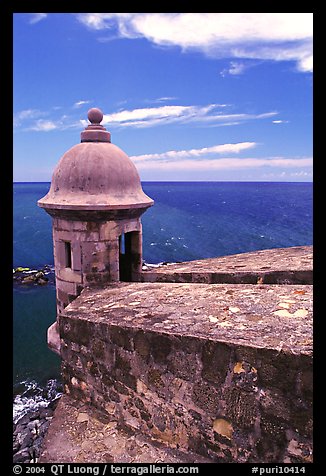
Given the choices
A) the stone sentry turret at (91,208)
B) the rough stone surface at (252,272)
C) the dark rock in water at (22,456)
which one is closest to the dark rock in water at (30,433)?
the dark rock in water at (22,456)

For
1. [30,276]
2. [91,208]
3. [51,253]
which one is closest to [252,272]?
[91,208]

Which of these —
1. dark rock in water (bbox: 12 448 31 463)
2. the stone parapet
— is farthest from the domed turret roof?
dark rock in water (bbox: 12 448 31 463)

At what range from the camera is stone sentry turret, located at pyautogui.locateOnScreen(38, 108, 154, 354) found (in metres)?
5.94

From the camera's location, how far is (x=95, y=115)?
6559 mm

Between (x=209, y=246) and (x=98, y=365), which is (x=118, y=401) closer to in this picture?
(x=98, y=365)

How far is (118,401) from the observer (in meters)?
4.06

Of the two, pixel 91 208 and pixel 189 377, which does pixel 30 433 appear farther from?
pixel 189 377

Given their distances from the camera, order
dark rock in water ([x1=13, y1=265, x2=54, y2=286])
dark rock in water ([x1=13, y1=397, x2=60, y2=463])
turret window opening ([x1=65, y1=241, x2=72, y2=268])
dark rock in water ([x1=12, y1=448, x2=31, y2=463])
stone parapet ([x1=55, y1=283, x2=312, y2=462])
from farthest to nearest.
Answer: dark rock in water ([x1=13, y1=265, x2=54, y2=286]) < dark rock in water ([x1=13, y1=397, x2=60, y2=463]) < dark rock in water ([x1=12, y1=448, x2=31, y2=463]) < turret window opening ([x1=65, y1=241, x2=72, y2=268]) < stone parapet ([x1=55, y1=283, x2=312, y2=462])

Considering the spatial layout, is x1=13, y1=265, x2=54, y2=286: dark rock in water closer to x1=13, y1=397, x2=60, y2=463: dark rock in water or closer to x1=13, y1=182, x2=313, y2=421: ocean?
x1=13, y1=182, x2=313, y2=421: ocean

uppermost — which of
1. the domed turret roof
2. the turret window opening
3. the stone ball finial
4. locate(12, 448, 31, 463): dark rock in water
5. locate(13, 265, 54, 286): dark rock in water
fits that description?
the stone ball finial

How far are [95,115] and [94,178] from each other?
4.72 ft

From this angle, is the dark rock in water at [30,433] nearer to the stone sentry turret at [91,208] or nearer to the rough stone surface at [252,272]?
the stone sentry turret at [91,208]

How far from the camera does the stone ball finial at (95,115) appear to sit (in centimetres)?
651
